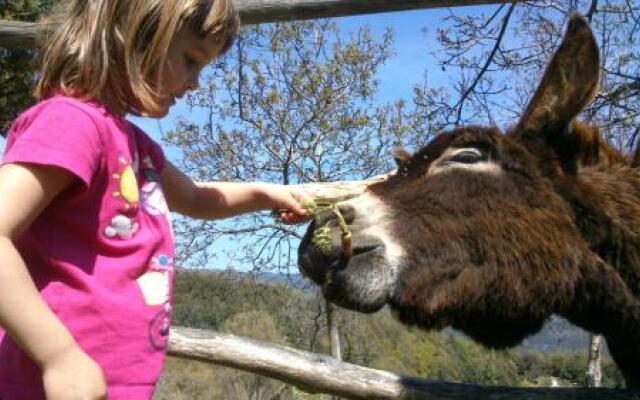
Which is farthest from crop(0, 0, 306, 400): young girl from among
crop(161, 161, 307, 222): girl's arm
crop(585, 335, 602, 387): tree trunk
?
crop(585, 335, 602, 387): tree trunk

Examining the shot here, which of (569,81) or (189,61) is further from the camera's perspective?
(569,81)

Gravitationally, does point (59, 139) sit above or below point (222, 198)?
above

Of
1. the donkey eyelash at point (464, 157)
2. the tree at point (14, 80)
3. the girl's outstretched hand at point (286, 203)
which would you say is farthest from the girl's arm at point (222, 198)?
the tree at point (14, 80)

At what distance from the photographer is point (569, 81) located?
8.98 ft

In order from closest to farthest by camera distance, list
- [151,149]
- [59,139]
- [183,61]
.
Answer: [59,139], [183,61], [151,149]

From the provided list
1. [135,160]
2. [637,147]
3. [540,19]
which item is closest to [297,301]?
[540,19]

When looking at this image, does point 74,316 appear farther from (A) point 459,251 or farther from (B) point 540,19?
(B) point 540,19

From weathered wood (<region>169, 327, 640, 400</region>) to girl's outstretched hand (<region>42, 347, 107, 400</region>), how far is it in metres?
1.94

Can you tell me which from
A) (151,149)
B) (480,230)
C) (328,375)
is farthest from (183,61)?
(328,375)

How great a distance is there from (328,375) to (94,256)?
212 centimetres

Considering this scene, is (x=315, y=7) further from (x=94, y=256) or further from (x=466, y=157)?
(x=94, y=256)

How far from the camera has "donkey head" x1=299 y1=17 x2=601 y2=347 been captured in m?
2.47

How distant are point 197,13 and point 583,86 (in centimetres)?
155

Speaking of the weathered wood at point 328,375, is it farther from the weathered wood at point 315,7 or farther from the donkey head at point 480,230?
the weathered wood at point 315,7
